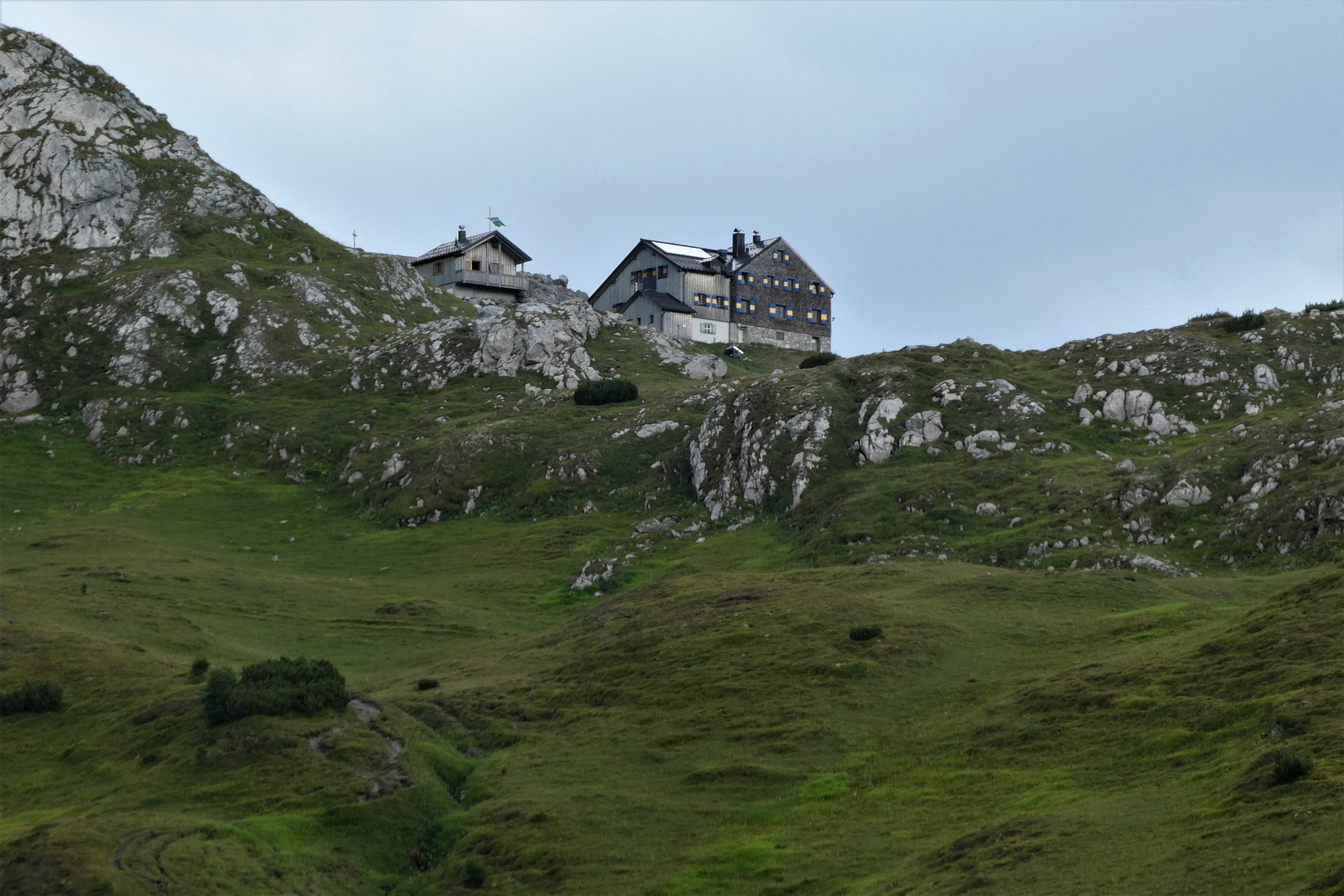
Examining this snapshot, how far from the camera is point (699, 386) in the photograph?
12512cm

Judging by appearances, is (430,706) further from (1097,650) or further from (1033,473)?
(1033,473)

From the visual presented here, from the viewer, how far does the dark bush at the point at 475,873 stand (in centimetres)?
4419

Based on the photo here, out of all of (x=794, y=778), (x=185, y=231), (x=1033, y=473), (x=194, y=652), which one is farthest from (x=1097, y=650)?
(x=185, y=231)

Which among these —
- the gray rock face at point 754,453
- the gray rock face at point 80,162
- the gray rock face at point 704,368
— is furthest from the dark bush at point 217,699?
the gray rock face at point 80,162

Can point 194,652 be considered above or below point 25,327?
below

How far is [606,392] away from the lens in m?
125

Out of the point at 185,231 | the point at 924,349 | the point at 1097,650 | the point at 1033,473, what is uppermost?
the point at 185,231

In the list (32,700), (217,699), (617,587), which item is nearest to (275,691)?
(217,699)

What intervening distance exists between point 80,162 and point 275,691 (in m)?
119

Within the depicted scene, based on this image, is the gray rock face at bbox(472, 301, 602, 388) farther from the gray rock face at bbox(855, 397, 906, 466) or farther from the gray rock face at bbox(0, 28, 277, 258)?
the gray rock face at bbox(0, 28, 277, 258)

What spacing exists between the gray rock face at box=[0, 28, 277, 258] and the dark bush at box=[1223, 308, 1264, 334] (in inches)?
4489

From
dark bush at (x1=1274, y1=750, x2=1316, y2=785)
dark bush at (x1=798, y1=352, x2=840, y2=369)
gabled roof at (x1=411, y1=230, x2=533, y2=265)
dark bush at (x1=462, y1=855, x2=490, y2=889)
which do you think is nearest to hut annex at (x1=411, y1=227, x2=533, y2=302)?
gabled roof at (x1=411, y1=230, x2=533, y2=265)

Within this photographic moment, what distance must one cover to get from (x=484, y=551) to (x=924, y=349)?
43.3m

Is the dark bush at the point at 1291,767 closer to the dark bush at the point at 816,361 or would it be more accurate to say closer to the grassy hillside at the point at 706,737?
the grassy hillside at the point at 706,737
